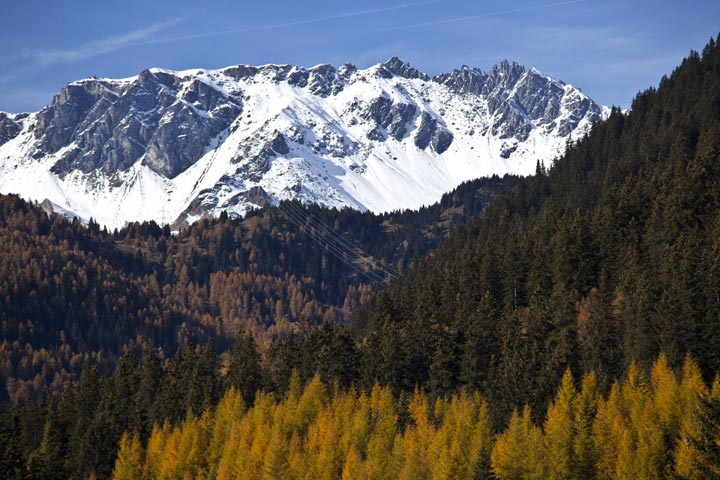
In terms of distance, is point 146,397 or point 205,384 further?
point 146,397

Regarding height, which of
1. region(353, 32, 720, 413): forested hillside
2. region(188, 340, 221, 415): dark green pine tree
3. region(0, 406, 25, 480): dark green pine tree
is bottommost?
region(0, 406, 25, 480): dark green pine tree

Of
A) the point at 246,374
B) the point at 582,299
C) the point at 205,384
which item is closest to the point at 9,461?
the point at 205,384

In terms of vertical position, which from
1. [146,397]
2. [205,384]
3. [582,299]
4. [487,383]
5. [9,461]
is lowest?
[9,461]

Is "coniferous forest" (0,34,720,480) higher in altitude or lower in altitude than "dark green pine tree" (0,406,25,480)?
higher

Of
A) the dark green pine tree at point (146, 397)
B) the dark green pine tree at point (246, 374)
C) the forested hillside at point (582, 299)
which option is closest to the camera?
the forested hillside at point (582, 299)

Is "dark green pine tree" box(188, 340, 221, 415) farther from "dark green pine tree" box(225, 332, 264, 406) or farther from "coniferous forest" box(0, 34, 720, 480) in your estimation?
"dark green pine tree" box(225, 332, 264, 406)

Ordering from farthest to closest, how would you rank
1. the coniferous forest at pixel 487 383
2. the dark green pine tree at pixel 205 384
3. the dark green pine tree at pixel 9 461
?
Answer: the dark green pine tree at pixel 205 384
the dark green pine tree at pixel 9 461
the coniferous forest at pixel 487 383

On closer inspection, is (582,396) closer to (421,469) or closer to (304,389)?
(421,469)

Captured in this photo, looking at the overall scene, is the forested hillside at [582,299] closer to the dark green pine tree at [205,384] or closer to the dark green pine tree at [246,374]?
the dark green pine tree at [246,374]

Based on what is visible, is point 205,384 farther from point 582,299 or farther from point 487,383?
point 582,299

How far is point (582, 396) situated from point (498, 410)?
9954mm

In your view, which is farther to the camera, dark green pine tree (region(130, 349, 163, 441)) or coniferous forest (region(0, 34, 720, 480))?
dark green pine tree (region(130, 349, 163, 441))

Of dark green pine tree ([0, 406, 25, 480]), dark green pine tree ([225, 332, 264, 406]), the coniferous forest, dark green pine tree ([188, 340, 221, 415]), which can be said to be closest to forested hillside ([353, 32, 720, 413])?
the coniferous forest

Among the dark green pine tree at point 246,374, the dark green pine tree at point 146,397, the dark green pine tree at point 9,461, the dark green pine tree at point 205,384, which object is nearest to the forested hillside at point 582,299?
the dark green pine tree at point 246,374
